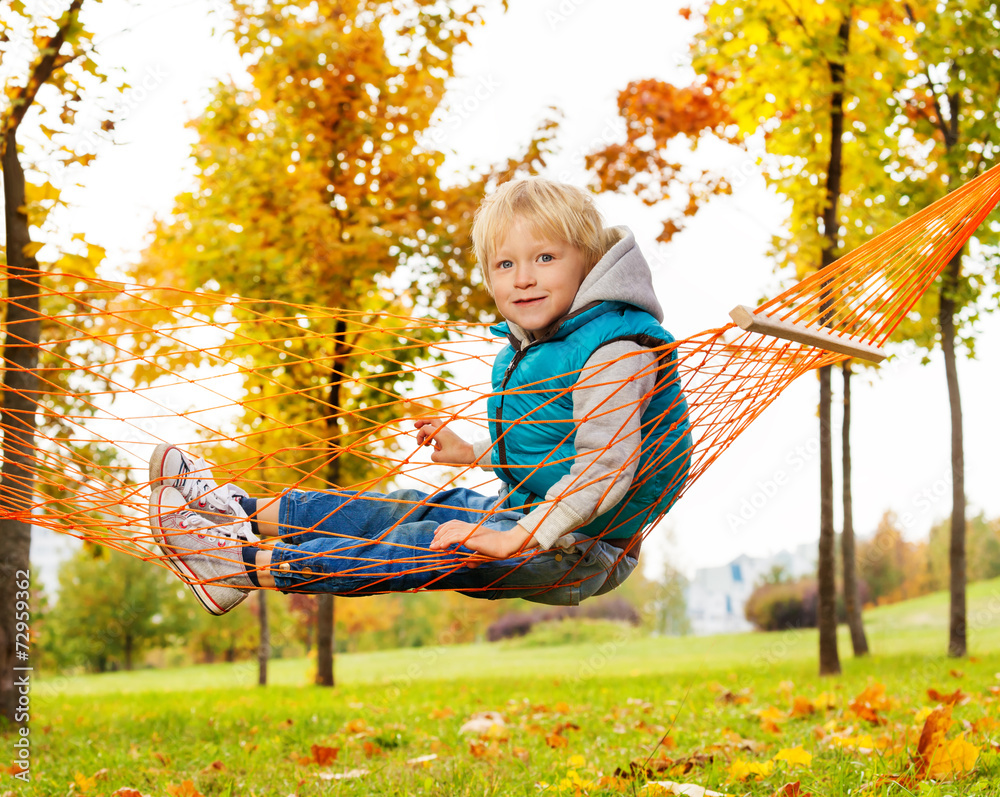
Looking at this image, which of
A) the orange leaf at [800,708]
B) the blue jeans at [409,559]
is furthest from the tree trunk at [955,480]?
the blue jeans at [409,559]

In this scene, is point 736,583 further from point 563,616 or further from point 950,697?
point 950,697

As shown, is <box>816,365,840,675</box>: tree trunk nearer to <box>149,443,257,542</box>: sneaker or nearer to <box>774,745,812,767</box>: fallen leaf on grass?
<box>774,745,812,767</box>: fallen leaf on grass

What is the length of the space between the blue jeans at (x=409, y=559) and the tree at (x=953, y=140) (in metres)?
4.28

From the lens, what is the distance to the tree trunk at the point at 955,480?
17.9 ft

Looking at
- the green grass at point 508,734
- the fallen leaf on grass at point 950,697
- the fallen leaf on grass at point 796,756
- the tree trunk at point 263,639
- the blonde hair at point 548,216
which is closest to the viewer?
the blonde hair at point 548,216

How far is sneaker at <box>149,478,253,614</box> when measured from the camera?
182 cm

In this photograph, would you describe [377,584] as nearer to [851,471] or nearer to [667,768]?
[667,768]

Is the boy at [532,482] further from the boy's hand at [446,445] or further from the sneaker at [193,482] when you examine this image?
the boy's hand at [446,445]

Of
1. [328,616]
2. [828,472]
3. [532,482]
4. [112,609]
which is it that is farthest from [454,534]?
[112,609]

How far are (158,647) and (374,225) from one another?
11.3m

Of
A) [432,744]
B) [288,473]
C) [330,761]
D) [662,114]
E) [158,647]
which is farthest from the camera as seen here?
[158,647]

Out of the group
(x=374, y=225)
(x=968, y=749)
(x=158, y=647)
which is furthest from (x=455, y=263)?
(x=158, y=647)

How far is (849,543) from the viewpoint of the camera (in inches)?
238

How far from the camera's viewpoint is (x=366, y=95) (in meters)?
4.97
